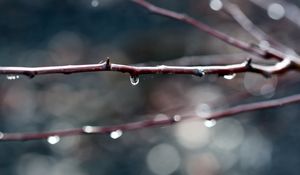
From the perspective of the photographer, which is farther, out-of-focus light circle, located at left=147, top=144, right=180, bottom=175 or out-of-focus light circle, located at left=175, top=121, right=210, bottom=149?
out-of-focus light circle, located at left=175, top=121, right=210, bottom=149

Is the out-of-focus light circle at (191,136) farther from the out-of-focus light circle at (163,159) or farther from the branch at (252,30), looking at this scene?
the branch at (252,30)

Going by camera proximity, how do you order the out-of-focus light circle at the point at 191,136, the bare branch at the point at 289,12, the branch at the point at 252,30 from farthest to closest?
the out-of-focus light circle at the point at 191,136 → the bare branch at the point at 289,12 → the branch at the point at 252,30

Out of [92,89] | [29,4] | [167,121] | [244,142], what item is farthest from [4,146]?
[167,121]

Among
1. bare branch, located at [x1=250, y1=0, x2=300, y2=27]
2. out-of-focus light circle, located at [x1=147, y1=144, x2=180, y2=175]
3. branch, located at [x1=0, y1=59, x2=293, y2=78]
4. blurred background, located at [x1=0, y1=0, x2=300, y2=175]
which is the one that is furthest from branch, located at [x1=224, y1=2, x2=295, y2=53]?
out-of-focus light circle, located at [x1=147, y1=144, x2=180, y2=175]

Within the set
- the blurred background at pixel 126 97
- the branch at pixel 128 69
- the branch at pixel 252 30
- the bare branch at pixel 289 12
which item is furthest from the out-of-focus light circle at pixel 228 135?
the branch at pixel 128 69

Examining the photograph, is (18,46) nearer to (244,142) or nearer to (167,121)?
(244,142)

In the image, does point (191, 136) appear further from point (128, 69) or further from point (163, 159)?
point (128, 69)

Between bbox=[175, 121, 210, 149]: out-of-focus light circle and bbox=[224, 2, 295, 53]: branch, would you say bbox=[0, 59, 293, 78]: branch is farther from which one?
bbox=[175, 121, 210, 149]: out-of-focus light circle

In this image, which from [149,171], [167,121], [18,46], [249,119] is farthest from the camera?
[18,46]
